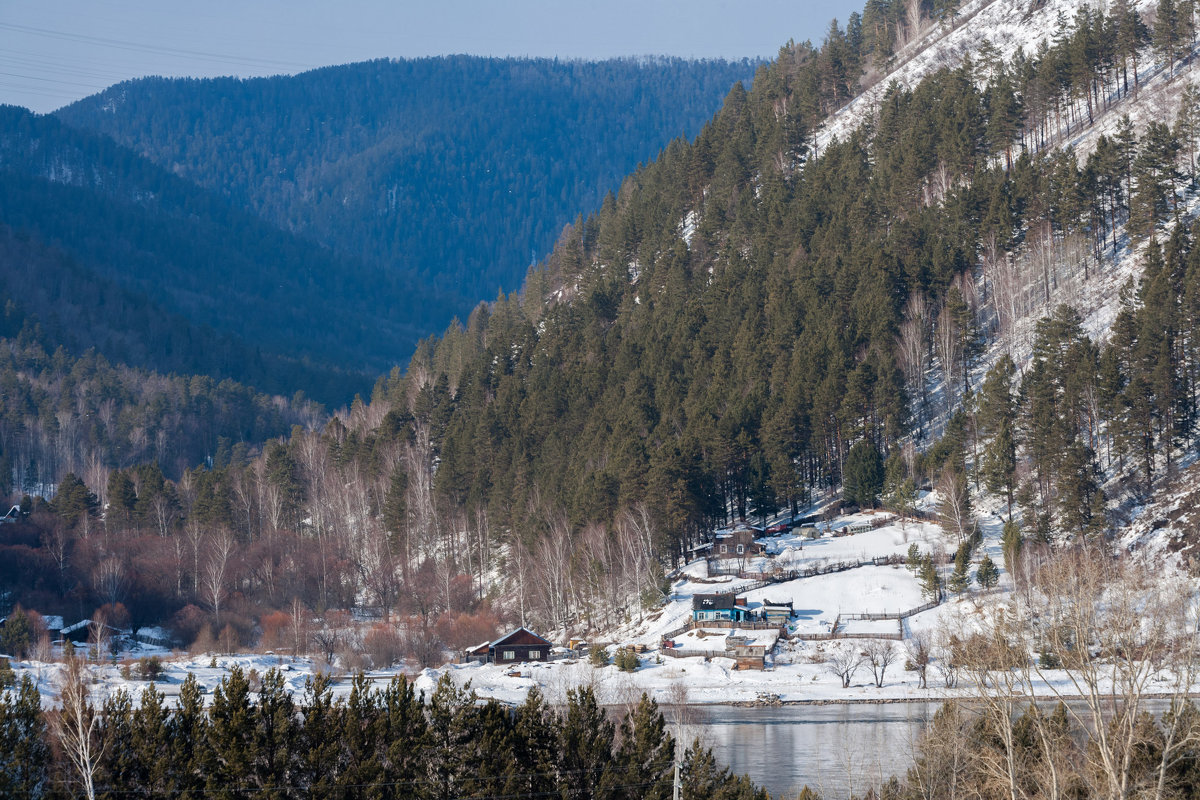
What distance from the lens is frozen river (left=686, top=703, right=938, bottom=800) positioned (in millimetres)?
47844

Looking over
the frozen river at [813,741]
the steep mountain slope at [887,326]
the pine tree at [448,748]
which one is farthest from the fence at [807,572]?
the pine tree at [448,748]

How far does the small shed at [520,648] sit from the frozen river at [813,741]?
15044mm

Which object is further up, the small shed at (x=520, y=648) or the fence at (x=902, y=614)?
the fence at (x=902, y=614)

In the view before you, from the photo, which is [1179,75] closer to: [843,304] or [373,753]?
[843,304]

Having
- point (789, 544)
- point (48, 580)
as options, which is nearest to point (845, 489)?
point (789, 544)

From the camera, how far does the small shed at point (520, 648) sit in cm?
7869

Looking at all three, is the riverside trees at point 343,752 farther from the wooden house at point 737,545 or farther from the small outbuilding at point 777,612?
the wooden house at point 737,545

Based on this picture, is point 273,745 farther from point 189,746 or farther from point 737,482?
point 737,482

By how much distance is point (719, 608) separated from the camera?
77.2 meters

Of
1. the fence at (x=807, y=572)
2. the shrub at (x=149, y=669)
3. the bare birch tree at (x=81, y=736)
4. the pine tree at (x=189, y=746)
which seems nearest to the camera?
the bare birch tree at (x=81, y=736)

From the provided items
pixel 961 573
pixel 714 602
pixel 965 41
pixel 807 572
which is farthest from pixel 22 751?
pixel 965 41

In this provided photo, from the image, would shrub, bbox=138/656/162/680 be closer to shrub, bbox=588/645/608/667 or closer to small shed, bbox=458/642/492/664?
small shed, bbox=458/642/492/664

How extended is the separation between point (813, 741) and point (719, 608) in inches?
796

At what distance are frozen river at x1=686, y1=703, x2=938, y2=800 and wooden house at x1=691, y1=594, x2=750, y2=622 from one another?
9.38 meters
